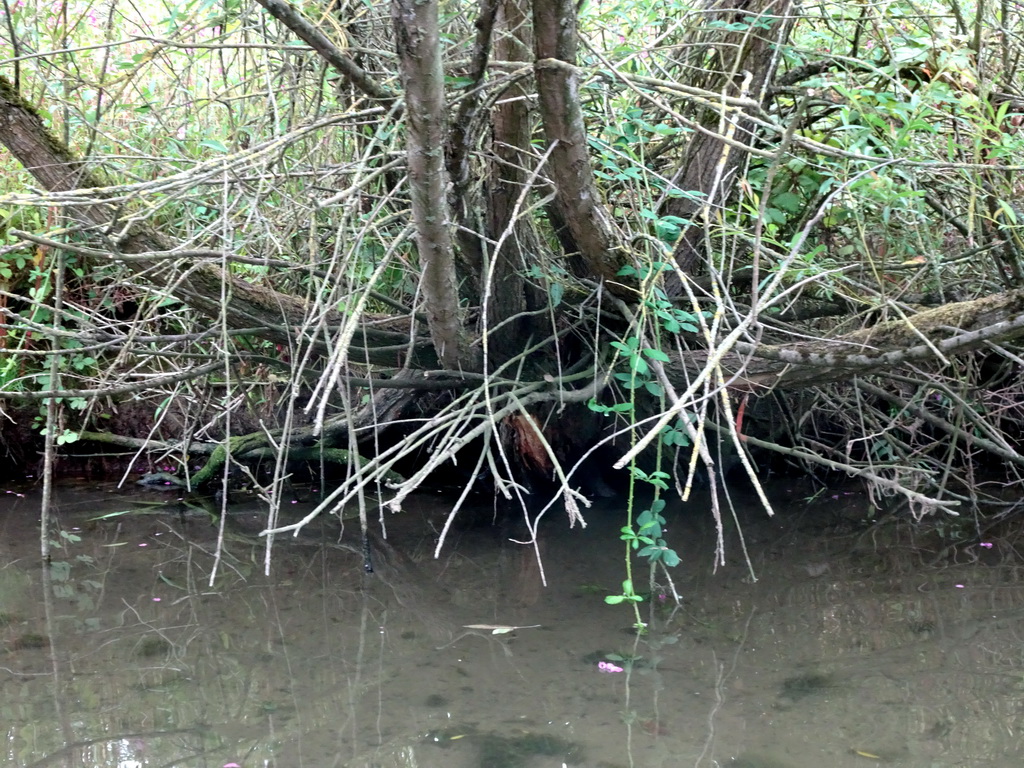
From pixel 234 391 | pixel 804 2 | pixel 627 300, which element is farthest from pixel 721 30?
pixel 234 391

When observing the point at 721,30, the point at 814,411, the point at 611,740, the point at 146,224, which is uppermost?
the point at 721,30

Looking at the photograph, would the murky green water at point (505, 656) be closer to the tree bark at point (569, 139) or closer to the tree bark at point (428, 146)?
the tree bark at point (428, 146)

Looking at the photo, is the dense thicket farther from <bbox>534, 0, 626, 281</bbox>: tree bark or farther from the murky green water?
the murky green water

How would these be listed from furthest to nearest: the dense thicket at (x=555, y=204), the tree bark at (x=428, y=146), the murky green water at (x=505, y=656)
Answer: the dense thicket at (x=555, y=204), the murky green water at (x=505, y=656), the tree bark at (x=428, y=146)

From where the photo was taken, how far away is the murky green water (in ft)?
6.61

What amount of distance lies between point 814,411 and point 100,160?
3068mm

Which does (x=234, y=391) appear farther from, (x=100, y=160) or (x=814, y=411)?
(x=814, y=411)

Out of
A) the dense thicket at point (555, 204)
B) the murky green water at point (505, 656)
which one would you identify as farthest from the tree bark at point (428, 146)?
the murky green water at point (505, 656)

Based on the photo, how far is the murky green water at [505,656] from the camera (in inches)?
79.4

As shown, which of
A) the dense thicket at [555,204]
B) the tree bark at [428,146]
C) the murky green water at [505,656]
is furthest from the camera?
the dense thicket at [555,204]

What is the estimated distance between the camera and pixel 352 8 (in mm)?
2670

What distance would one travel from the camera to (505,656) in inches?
96.2

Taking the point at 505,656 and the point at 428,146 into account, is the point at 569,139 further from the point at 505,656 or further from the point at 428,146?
the point at 505,656

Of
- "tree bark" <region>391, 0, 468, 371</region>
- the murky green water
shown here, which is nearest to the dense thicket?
"tree bark" <region>391, 0, 468, 371</region>
